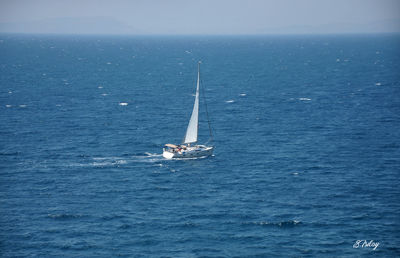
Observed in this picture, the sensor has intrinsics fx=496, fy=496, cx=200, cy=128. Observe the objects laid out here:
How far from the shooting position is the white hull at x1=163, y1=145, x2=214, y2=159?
109 m

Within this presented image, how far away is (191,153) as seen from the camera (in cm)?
10988

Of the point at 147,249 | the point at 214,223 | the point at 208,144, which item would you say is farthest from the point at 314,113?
the point at 147,249

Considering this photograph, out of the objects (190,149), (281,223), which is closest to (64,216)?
(281,223)

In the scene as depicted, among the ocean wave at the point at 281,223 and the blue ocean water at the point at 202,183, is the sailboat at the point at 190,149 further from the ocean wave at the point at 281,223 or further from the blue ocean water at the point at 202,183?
the ocean wave at the point at 281,223

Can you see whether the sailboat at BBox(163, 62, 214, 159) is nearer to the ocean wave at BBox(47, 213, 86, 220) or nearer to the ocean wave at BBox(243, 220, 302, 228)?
the ocean wave at BBox(47, 213, 86, 220)

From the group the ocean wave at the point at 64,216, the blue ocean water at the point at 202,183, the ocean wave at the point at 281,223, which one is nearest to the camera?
A: the blue ocean water at the point at 202,183

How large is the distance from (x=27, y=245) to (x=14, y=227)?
655 cm

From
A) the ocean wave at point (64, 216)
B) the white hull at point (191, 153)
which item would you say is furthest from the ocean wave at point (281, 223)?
the white hull at point (191, 153)

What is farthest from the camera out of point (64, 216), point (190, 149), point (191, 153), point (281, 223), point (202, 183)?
point (190, 149)

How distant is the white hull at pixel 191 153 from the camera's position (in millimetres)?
108875

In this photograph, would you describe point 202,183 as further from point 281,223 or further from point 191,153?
point 281,223

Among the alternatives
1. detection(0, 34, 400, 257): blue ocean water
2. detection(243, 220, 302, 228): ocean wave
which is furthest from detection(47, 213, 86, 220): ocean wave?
detection(243, 220, 302, 228): ocean wave

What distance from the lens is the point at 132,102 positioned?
566 feet

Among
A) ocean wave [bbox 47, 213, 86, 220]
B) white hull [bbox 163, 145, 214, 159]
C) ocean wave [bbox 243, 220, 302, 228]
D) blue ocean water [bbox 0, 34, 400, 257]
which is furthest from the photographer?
white hull [bbox 163, 145, 214, 159]
